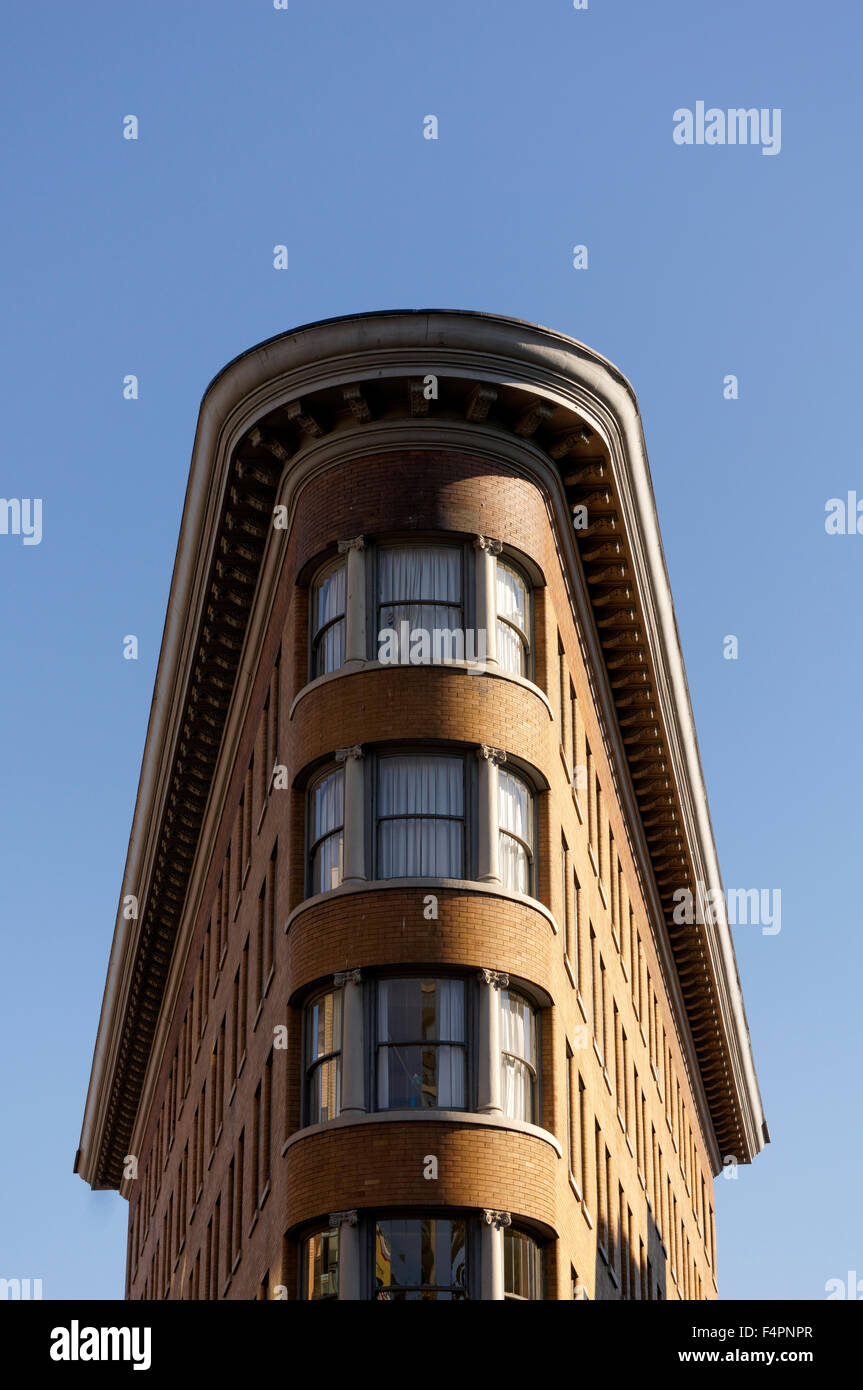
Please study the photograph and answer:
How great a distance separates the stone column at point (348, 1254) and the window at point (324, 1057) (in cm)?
190

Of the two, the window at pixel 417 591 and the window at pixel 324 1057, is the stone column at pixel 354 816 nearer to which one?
the window at pixel 417 591

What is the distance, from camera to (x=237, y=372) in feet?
119

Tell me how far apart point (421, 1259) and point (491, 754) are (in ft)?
25.6

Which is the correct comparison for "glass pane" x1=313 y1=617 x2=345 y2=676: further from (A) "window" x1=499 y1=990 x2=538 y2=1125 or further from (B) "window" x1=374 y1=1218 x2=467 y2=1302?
(B) "window" x1=374 y1=1218 x2=467 y2=1302

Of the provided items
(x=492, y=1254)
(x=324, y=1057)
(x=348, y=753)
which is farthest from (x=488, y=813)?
(x=492, y=1254)

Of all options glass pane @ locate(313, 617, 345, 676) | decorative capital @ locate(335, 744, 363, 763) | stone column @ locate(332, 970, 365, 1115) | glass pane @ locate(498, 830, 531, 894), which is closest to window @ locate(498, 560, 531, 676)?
glass pane @ locate(313, 617, 345, 676)

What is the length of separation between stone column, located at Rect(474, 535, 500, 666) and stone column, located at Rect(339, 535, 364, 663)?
1.85 metres

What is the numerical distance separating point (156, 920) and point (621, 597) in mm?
19793

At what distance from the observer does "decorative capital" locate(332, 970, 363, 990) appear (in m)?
32.0

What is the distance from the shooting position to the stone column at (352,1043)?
31.4 m

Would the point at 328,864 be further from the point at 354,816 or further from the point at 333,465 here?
the point at 333,465

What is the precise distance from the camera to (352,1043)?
104 feet

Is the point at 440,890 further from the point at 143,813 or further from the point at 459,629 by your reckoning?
the point at 143,813

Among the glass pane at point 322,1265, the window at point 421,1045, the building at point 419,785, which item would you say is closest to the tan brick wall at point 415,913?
the building at point 419,785
